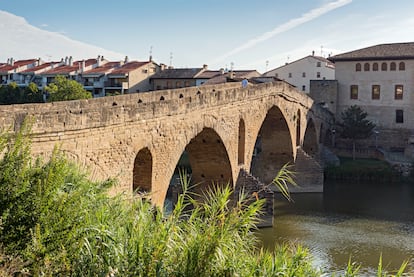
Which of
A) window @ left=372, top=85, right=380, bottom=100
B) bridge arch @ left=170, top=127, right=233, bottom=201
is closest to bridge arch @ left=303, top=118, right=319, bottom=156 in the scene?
window @ left=372, top=85, right=380, bottom=100

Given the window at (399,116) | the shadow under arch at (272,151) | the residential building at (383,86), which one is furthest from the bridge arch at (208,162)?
the window at (399,116)

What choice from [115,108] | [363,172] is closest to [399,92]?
[363,172]

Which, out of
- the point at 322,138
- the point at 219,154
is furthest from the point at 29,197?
the point at 322,138

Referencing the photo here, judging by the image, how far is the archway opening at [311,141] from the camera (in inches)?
1359

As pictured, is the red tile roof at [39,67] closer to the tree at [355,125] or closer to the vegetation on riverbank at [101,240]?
the tree at [355,125]

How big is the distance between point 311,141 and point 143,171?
22.3 metres

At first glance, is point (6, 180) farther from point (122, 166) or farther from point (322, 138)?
point (322, 138)

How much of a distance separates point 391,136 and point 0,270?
3600 cm

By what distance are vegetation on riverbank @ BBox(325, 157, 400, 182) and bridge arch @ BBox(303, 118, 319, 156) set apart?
5.51 feet

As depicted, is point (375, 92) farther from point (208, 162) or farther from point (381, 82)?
A: point (208, 162)

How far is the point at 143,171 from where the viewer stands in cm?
1421

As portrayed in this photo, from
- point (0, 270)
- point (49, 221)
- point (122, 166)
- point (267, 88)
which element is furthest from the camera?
point (267, 88)

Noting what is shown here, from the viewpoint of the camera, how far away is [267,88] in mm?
24500

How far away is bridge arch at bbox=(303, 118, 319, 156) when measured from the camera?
113 ft
